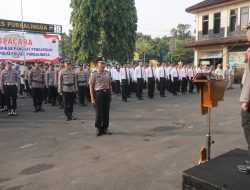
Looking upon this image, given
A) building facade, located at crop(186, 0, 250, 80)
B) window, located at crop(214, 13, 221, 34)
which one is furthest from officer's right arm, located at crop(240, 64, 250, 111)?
window, located at crop(214, 13, 221, 34)

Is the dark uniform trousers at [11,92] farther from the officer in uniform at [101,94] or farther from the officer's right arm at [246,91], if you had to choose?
the officer's right arm at [246,91]

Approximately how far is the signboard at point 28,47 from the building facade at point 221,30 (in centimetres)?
1449

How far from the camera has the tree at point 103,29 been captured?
23.1 metres

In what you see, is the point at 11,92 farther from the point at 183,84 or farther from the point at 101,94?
the point at 183,84

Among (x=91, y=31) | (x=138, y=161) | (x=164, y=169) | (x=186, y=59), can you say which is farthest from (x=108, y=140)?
(x=186, y=59)

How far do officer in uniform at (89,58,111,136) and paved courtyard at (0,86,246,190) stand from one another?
1.32 ft

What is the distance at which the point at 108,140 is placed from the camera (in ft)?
23.5

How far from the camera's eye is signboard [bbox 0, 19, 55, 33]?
2650 centimetres

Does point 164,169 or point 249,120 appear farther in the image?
point 164,169

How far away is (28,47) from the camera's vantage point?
84.2 feet

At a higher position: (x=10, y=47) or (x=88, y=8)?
(x=88, y=8)

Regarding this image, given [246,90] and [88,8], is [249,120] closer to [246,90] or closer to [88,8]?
[246,90]

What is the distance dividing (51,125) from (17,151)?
268 cm

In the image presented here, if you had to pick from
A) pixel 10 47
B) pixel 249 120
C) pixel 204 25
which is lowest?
pixel 249 120
